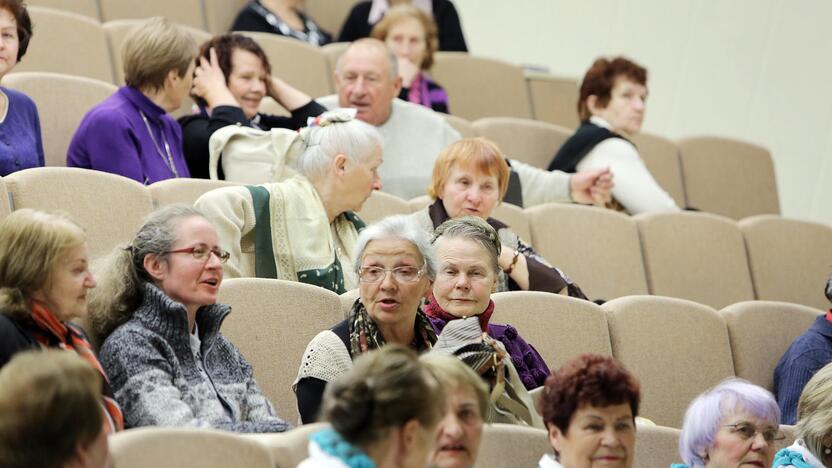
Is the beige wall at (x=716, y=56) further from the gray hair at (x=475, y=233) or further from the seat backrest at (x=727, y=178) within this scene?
the gray hair at (x=475, y=233)

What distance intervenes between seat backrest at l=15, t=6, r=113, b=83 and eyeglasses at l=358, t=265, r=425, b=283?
168 cm

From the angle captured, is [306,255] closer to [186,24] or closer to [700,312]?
[700,312]

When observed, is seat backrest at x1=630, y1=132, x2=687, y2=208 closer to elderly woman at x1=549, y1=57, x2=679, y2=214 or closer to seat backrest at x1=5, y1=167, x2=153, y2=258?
elderly woman at x1=549, y1=57, x2=679, y2=214

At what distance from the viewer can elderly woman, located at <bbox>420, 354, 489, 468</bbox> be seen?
2016 millimetres

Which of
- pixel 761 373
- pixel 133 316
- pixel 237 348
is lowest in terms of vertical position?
pixel 761 373

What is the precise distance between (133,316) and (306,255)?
69 centimetres

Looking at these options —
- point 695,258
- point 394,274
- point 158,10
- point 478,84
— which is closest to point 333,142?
point 394,274

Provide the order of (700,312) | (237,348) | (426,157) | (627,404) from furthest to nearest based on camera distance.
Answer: (426,157), (700,312), (237,348), (627,404)

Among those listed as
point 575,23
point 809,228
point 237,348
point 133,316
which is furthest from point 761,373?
point 575,23

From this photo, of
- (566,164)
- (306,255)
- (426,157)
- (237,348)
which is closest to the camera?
(237,348)

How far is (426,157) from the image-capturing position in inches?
155

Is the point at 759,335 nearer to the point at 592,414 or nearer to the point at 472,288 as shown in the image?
the point at 472,288

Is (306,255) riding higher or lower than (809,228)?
higher

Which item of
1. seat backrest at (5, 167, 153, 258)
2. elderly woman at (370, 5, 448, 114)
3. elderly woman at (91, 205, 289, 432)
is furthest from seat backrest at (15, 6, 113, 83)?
elderly woman at (91, 205, 289, 432)
